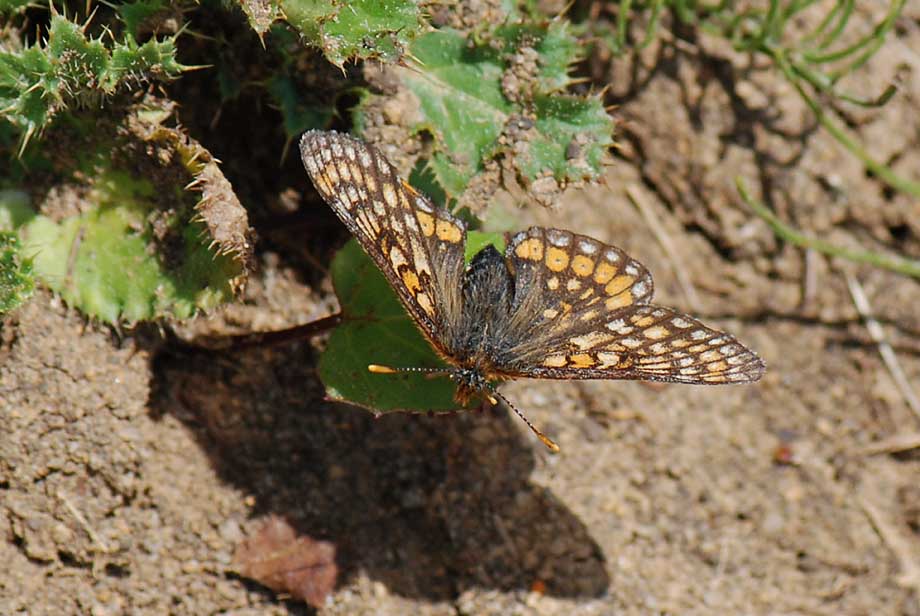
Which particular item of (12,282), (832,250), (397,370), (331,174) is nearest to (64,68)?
(12,282)

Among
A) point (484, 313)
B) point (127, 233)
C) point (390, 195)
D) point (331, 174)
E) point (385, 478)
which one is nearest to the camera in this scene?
point (331, 174)

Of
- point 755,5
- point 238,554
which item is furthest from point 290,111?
point 755,5

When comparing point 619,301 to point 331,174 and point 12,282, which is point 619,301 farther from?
point 12,282

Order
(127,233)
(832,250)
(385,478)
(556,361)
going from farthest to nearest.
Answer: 1. (832,250)
2. (385,478)
3. (127,233)
4. (556,361)

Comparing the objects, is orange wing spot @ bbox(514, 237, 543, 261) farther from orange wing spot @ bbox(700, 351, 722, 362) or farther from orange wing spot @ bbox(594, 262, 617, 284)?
orange wing spot @ bbox(700, 351, 722, 362)

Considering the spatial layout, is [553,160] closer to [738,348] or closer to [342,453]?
[738,348]
